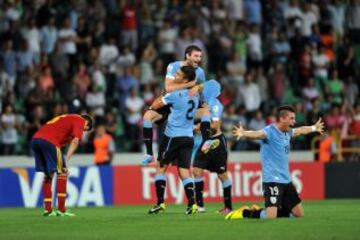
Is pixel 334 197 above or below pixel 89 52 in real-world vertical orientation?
below

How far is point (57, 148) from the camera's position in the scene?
18047 millimetres

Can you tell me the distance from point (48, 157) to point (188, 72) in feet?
8.90

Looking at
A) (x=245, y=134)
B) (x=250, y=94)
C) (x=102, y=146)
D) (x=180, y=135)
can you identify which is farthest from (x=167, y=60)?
(x=245, y=134)

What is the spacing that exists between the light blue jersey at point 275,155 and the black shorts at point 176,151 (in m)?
1.56

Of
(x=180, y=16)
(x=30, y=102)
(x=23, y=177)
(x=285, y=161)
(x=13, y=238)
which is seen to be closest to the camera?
(x=13, y=238)

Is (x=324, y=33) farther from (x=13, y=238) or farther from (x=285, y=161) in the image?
(x=13, y=238)

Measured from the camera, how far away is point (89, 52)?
28.5 metres

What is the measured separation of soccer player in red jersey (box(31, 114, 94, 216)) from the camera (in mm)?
17891

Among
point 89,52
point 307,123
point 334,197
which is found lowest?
point 334,197

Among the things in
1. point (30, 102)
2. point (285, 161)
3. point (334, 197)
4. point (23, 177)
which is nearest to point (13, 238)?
point (285, 161)

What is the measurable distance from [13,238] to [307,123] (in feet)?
54.9

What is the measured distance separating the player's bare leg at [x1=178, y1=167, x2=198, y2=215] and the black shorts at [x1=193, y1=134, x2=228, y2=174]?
3.85 feet

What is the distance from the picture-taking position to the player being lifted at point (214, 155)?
61.1 feet

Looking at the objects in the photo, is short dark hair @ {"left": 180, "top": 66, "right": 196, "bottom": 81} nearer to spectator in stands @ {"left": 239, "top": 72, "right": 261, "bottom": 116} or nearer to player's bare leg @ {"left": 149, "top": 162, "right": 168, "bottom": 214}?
player's bare leg @ {"left": 149, "top": 162, "right": 168, "bottom": 214}
